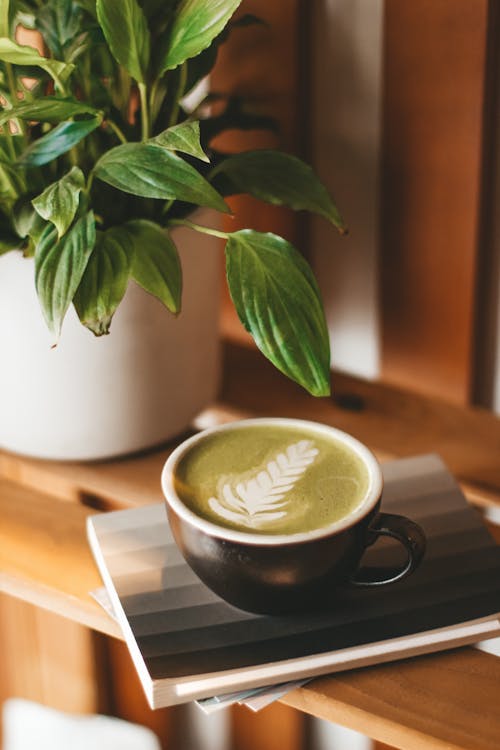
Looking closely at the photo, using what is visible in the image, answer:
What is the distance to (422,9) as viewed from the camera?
787 mm

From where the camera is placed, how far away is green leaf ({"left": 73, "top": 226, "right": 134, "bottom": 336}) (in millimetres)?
595

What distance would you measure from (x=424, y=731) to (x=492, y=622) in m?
0.08

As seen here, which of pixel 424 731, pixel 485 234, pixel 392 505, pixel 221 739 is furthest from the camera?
pixel 221 739

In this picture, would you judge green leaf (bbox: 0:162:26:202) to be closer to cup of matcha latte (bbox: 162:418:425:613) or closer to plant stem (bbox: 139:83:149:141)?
plant stem (bbox: 139:83:149:141)

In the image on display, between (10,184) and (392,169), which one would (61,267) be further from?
(392,169)

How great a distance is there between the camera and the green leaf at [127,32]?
59cm

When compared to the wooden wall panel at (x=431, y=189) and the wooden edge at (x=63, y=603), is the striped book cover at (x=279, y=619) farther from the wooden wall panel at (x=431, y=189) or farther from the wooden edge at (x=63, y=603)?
the wooden wall panel at (x=431, y=189)

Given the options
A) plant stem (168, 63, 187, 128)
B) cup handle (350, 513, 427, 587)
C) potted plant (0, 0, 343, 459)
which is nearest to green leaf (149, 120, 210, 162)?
potted plant (0, 0, 343, 459)


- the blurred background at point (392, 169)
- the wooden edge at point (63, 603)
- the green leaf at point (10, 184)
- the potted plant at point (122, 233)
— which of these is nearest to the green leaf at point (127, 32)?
the potted plant at point (122, 233)

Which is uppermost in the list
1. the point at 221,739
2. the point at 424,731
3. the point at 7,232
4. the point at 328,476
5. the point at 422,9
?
the point at 422,9

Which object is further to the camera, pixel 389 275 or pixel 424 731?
pixel 389 275

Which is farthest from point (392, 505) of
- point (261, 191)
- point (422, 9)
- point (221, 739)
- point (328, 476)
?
point (221, 739)

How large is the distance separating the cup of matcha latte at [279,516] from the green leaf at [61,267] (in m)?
0.12

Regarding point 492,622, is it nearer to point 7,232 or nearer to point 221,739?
point 7,232
